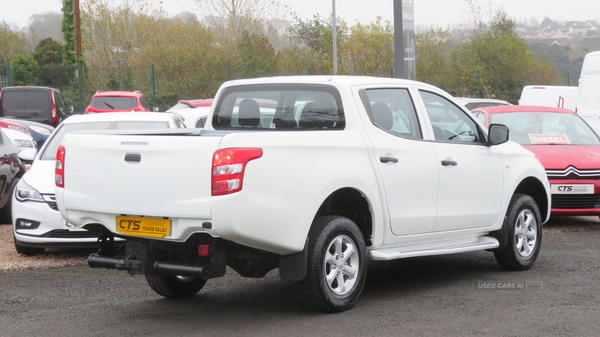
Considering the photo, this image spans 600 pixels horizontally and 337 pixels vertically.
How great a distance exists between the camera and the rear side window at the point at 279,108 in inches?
257

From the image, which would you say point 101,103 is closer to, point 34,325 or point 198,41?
point 198,41

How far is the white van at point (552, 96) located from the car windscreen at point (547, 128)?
7.42 m

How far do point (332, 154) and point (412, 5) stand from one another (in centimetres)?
1014

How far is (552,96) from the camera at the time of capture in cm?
1983

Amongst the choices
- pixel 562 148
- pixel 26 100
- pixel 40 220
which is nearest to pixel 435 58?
pixel 26 100

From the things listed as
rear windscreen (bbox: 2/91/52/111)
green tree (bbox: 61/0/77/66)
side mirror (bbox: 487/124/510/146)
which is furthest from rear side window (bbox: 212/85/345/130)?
green tree (bbox: 61/0/77/66)

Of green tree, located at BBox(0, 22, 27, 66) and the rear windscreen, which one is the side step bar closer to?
the rear windscreen

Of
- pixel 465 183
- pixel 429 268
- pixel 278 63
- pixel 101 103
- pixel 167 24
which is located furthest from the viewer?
pixel 167 24

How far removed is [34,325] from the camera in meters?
5.99

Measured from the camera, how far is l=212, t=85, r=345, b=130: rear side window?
6516mm

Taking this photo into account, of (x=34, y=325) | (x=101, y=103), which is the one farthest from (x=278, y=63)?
(x=34, y=325)

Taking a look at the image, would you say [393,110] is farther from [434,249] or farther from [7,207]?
[7,207]

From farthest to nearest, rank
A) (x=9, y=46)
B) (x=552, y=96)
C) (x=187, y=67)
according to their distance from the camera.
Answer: (x=9, y=46) → (x=187, y=67) → (x=552, y=96)

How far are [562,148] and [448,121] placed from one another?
14.4 ft
